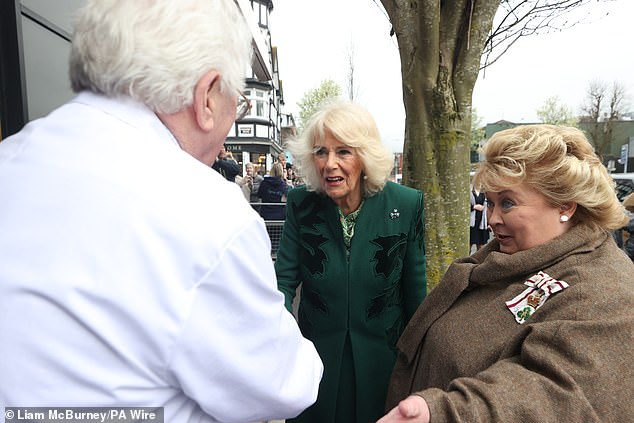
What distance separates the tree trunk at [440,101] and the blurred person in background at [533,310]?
60.1 inches

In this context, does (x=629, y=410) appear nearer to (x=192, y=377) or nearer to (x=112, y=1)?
(x=192, y=377)

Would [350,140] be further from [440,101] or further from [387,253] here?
[440,101]

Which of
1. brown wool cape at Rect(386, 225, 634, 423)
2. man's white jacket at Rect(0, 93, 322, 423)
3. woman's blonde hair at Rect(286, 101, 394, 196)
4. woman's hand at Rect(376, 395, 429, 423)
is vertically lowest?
woman's hand at Rect(376, 395, 429, 423)

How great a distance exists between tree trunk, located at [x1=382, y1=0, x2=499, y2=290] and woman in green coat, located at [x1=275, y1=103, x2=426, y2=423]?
44.8 inches

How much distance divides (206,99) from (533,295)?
45.3 inches

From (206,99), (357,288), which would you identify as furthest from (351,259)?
(206,99)

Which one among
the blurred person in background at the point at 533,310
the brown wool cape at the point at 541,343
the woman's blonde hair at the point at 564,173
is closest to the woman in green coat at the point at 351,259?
the blurred person in background at the point at 533,310

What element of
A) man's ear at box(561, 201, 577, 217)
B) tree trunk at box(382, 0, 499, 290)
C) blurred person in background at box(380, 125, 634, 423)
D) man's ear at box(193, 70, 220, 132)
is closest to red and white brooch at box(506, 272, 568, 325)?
blurred person in background at box(380, 125, 634, 423)

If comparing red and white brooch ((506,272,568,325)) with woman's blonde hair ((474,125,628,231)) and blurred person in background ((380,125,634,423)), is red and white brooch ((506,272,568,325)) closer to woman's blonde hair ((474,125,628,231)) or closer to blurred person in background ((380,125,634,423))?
blurred person in background ((380,125,634,423))

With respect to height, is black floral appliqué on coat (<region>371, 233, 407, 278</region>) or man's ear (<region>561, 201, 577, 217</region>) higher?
→ man's ear (<region>561, 201, 577, 217</region>)

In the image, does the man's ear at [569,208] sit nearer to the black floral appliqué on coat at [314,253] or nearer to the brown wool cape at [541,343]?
the brown wool cape at [541,343]

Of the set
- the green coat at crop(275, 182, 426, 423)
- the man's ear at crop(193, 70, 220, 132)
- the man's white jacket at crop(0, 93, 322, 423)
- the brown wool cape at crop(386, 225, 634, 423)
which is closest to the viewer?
the man's white jacket at crop(0, 93, 322, 423)

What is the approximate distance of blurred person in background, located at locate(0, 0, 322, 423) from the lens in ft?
2.56

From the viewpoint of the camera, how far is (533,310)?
1.41m
